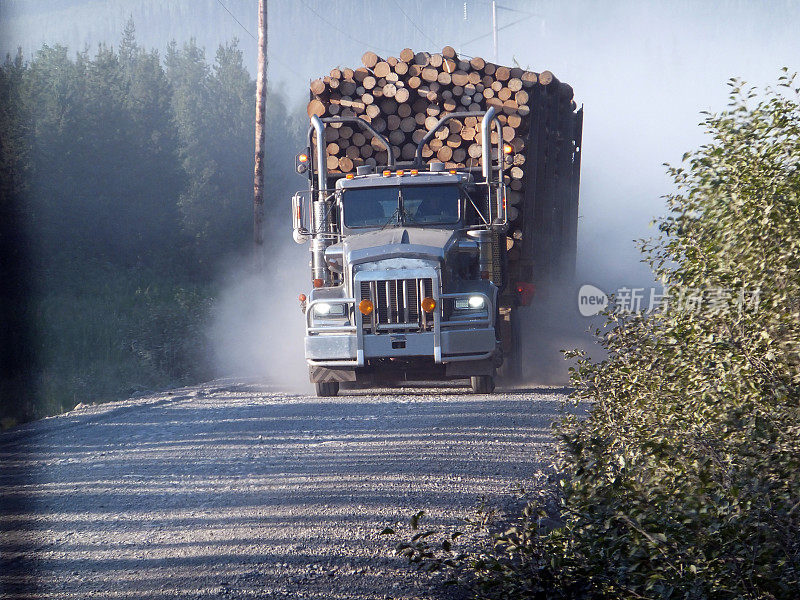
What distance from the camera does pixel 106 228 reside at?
3512cm

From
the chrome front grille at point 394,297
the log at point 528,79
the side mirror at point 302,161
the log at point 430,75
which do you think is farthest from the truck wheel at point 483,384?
the log at point 430,75

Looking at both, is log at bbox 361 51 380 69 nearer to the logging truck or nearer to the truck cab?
the logging truck

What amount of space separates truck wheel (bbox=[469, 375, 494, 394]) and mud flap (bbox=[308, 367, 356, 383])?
1.52m

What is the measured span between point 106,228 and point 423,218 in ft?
86.2

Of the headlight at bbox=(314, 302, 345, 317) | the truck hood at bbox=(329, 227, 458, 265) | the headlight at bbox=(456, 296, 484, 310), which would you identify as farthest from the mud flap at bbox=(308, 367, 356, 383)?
the headlight at bbox=(456, 296, 484, 310)

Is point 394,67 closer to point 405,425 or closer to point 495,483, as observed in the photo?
point 405,425

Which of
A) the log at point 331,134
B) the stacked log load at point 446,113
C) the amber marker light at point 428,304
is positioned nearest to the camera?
the amber marker light at point 428,304

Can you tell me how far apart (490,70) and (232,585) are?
1012 cm

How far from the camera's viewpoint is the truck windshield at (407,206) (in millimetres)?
11555

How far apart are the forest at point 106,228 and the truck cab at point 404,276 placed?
485 centimetres

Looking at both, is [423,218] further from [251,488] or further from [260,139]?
[260,139]

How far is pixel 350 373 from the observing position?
10.8m

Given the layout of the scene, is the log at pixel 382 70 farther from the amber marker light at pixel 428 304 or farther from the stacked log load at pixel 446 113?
the amber marker light at pixel 428 304

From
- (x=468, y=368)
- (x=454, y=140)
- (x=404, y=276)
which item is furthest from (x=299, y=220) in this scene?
(x=468, y=368)
